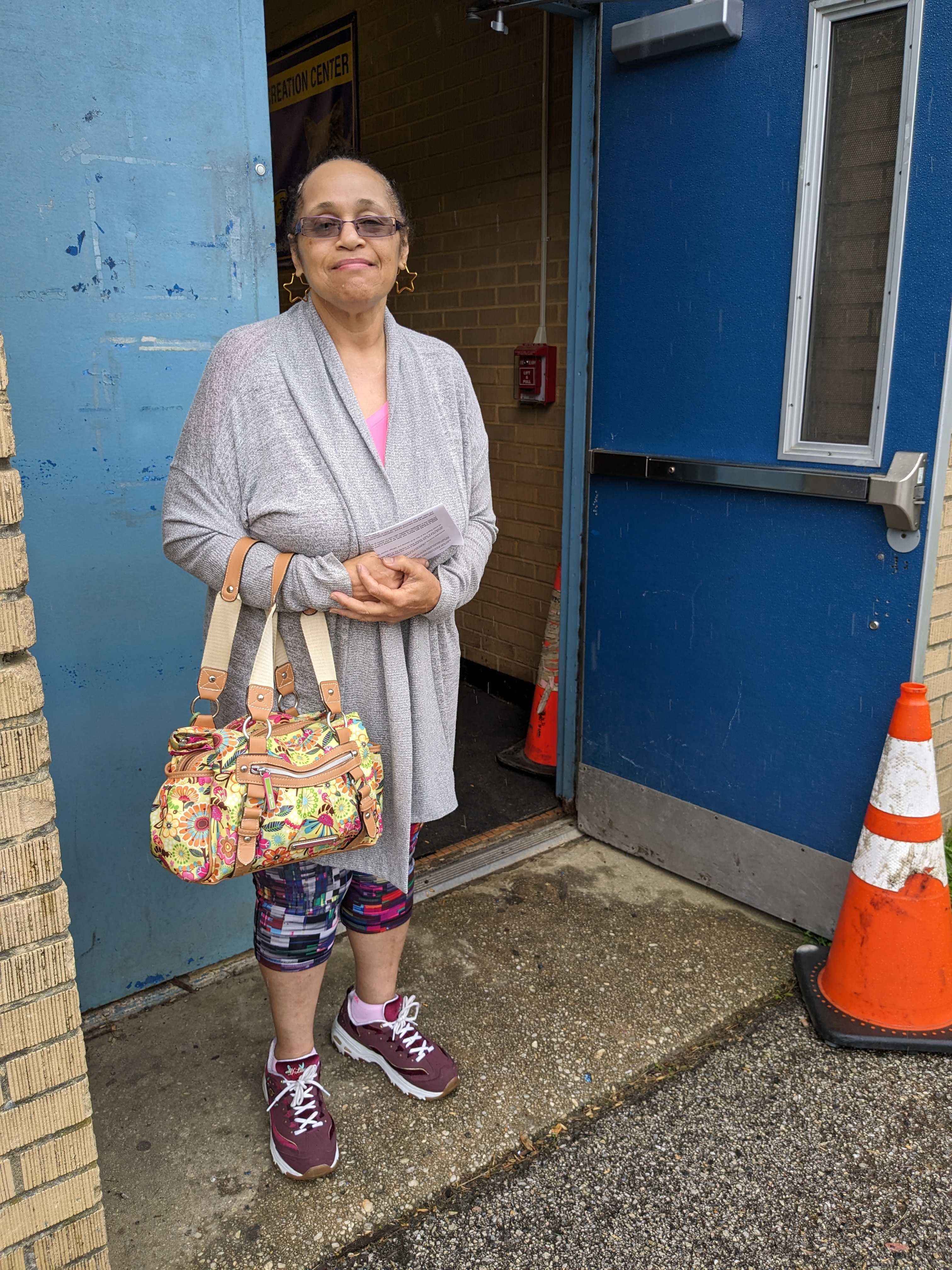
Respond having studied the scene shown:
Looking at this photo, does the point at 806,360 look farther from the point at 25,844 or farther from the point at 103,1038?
the point at 103,1038

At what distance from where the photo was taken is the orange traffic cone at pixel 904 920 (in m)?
2.65

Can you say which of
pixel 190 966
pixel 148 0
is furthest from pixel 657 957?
pixel 148 0

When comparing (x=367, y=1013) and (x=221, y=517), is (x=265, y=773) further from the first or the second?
(x=367, y=1013)

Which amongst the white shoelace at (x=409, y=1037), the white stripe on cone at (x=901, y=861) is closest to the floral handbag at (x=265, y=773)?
the white shoelace at (x=409, y=1037)

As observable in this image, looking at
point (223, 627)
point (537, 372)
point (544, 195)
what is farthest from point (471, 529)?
point (544, 195)

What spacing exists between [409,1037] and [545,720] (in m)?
2.05

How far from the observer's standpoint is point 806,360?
2.89 m

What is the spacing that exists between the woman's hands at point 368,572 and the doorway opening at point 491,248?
2.01 m

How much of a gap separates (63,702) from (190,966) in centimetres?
92

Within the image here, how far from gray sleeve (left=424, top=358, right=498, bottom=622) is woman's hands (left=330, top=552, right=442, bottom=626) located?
85 mm

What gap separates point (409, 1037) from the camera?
2547 millimetres

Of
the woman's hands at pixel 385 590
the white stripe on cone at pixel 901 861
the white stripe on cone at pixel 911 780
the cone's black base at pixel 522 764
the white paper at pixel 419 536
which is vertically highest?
the white paper at pixel 419 536

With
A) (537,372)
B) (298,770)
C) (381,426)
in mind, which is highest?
(537,372)

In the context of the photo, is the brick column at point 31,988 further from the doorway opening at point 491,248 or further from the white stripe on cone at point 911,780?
the doorway opening at point 491,248
